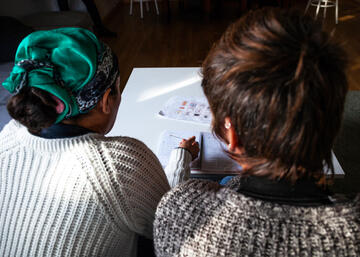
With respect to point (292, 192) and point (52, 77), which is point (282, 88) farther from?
point (52, 77)

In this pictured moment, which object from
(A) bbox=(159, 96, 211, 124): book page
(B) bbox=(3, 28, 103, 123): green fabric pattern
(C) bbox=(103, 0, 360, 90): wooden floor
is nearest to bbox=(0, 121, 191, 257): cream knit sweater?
(B) bbox=(3, 28, 103, 123): green fabric pattern

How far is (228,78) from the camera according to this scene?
512 millimetres

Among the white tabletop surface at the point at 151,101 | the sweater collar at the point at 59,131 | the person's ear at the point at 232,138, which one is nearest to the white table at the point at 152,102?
the white tabletop surface at the point at 151,101

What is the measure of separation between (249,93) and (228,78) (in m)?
0.05

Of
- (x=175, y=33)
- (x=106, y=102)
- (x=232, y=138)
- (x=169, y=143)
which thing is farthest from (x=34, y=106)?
(x=175, y=33)

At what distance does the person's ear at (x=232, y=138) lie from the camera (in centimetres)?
58

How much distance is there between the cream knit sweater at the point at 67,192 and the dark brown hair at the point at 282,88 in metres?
0.31

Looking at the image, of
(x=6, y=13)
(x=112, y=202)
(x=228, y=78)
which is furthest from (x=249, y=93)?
(x=6, y=13)

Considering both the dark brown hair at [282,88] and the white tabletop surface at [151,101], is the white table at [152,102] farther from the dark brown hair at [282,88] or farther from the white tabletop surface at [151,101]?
the dark brown hair at [282,88]

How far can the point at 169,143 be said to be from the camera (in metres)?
1.09

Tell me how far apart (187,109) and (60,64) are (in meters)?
0.68

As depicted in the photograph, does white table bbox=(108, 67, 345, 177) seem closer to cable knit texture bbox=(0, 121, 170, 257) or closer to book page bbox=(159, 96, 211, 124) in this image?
book page bbox=(159, 96, 211, 124)

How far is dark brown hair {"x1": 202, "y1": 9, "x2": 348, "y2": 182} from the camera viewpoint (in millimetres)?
468

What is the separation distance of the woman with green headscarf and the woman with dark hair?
0.50 feet
